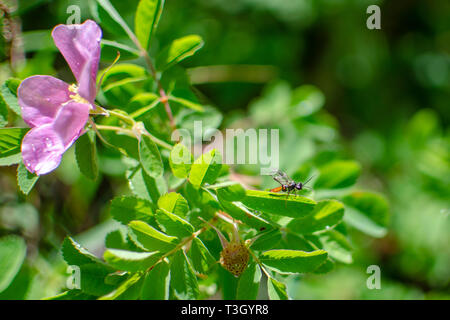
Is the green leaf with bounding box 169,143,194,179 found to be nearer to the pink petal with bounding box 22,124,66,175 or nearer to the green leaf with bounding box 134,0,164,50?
the pink petal with bounding box 22,124,66,175

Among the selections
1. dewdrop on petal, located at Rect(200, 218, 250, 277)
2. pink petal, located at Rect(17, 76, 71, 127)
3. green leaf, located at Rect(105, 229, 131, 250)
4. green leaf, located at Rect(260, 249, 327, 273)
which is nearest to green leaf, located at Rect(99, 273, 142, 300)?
green leaf, located at Rect(105, 229, 131, 250)

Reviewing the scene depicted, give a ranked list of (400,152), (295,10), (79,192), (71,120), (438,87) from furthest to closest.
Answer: (438,87) < (295,10) < (400,152) < (79,192) < (71,120)

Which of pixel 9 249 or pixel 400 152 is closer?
pixel 9 249

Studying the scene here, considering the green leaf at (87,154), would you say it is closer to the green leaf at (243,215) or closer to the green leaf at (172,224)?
the green leaf at (172,224)

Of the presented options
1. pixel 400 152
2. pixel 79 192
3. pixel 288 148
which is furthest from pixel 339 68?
pixel 79 192

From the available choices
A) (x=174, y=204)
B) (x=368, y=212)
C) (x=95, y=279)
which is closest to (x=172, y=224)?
(x=174, y=204)

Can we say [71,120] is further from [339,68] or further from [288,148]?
[339,68]
